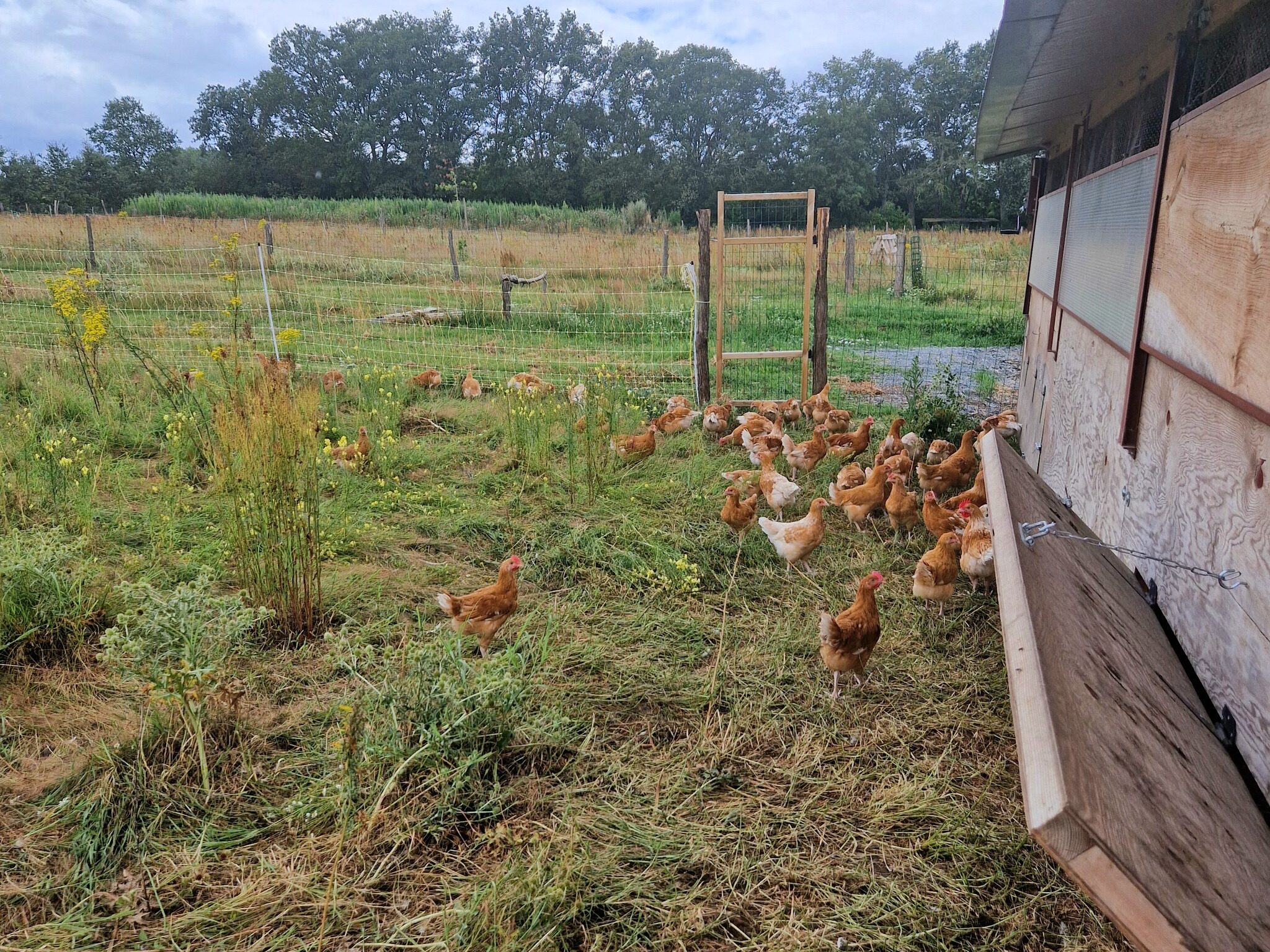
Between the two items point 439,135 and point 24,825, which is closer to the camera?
point 24,825

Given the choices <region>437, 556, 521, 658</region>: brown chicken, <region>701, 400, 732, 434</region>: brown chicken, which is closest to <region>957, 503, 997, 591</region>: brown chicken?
<region>437, 556, 521, 658</region>: brown chicken

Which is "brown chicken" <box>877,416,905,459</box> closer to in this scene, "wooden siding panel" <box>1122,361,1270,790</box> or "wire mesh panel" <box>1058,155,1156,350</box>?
"wire mesh panel" <box>1058,155,1156,350</box>

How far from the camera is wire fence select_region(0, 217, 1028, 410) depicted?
992 cm

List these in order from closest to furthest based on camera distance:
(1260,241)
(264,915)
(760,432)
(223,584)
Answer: (1260,241), (264,915), (223,584), (760,432)

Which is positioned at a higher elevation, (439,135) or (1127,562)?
(439,135)

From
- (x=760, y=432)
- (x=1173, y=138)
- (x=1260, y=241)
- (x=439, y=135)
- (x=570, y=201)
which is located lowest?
(x=760, y=432)

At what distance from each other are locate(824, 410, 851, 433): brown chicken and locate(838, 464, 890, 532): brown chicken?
1.87 m

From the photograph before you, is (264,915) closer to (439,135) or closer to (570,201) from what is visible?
(570,201)

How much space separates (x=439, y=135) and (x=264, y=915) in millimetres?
55927

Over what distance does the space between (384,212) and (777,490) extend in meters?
26.0

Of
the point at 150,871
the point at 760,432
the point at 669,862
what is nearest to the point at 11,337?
the point at 760,432

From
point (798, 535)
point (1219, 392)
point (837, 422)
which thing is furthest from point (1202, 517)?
point (837, 422)

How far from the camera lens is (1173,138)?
277 cm

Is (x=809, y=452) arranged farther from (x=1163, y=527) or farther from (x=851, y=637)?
(x=1163, y=527)
